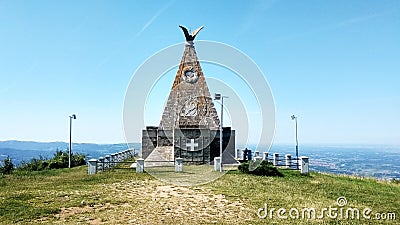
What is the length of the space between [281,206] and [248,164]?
7400mm

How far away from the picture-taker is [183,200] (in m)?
10.8

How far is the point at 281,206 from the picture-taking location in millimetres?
9992

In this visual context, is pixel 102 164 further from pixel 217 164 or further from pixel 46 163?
pixel 46 163

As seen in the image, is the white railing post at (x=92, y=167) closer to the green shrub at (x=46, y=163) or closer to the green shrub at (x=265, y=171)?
the green shrub at (x=46, y=163)

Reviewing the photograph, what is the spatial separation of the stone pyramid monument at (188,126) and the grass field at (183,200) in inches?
275

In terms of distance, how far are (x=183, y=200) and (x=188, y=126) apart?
42.1ft

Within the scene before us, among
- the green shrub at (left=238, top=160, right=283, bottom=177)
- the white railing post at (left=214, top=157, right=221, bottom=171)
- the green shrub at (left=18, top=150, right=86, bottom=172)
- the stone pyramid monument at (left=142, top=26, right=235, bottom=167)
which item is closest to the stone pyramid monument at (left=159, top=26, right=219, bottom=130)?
the stone pyramid monument at (left=142, top=26, right=235, bottom=167)

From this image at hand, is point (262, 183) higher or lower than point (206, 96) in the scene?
lower

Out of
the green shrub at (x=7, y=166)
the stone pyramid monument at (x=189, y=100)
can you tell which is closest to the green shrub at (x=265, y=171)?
the stone pyramid monument at (x=189, y=100)

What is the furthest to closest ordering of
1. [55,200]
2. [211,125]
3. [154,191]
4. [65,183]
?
[211,125]
[65,183]
[154,191]
[55,200]

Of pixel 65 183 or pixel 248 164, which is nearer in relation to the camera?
pixel 65 183

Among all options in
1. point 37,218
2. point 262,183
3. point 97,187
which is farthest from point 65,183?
point 262,183

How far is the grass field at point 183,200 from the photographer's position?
338 inches

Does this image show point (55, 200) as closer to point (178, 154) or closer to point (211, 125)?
point (178, 154)
